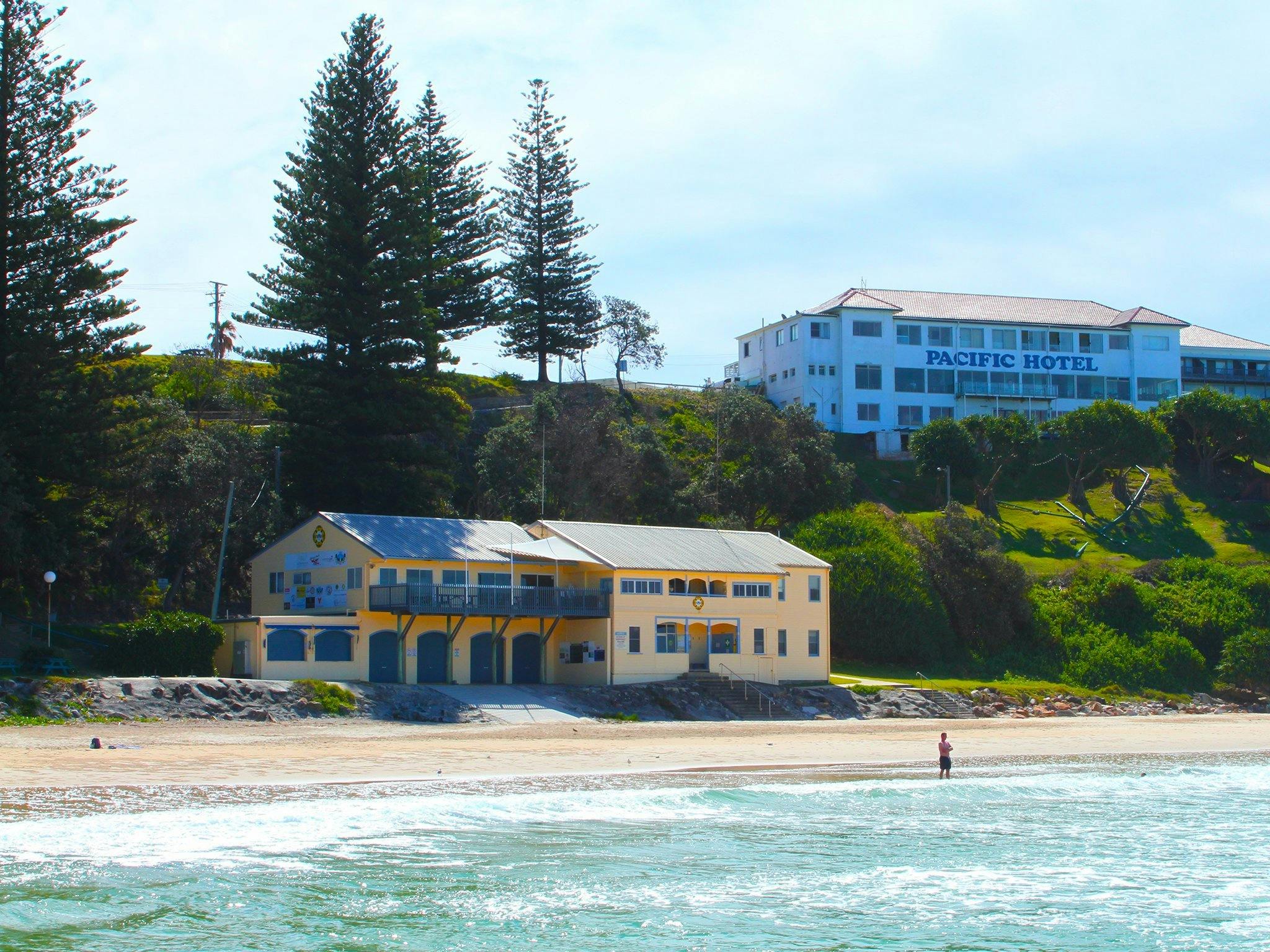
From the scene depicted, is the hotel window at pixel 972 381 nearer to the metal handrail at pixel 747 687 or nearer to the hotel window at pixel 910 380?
the hotel window at pixel 910 380

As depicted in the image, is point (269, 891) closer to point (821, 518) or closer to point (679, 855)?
point (679, 855)

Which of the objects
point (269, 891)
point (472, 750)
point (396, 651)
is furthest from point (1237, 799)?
point (396, 651)

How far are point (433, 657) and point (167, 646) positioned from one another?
7.47 m

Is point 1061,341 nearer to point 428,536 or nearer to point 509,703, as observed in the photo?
point 428,536

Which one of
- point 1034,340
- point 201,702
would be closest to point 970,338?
point 1034,340

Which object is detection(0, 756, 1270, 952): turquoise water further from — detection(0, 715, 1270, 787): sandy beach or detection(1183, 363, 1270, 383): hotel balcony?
detection(1183, 363, 1270, 383): hotel balcony

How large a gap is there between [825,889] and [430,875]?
184 inches

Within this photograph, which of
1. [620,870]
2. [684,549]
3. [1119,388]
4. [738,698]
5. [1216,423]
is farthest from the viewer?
[1119,388]

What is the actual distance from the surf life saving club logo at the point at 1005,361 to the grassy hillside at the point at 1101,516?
7.27 meters

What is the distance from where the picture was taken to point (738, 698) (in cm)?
3788

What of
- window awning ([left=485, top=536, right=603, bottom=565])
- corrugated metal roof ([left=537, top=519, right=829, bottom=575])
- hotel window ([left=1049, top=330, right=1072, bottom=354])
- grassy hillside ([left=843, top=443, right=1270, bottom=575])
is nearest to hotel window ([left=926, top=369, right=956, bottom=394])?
grassy hillside ([left=843, top=443, right=1270, bottom=575])

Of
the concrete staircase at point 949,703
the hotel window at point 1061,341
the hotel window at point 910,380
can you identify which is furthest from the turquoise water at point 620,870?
the hotel window at point 1061,341

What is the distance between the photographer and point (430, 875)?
15.1m

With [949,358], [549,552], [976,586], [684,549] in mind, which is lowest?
[976,586]
